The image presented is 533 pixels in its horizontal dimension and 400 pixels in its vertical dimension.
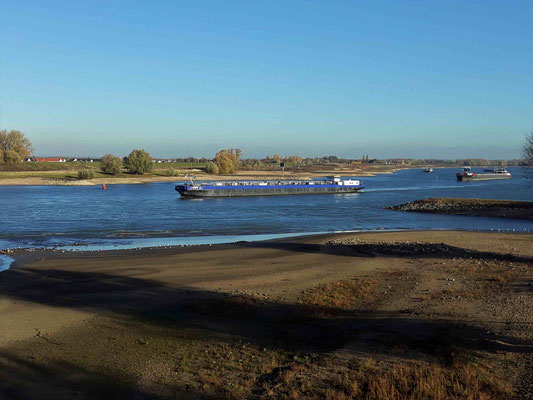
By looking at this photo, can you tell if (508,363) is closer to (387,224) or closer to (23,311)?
(23,311)

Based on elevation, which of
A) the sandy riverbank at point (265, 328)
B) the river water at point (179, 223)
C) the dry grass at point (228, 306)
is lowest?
the river water at point (179, 223)

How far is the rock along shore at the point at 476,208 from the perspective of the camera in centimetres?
5134

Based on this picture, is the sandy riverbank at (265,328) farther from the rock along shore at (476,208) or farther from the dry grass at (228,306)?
the rock along shore at (476,208)

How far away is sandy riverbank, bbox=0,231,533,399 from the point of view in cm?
A: 1023

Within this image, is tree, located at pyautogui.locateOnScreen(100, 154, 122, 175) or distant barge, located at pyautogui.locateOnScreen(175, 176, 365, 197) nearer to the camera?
distant barge, located at pyautogui.locateOnScreen(175, 176, 365, 197)

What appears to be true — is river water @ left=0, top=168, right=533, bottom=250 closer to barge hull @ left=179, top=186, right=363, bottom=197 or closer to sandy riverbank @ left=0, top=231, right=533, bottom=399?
sandy riverbank @ left=0, top=231, right=533, bottom=399

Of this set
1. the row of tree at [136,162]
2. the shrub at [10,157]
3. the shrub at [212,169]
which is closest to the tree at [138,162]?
the row of tree at [136,162]

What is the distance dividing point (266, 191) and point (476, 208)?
39.7 metres

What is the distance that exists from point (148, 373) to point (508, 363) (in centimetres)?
777

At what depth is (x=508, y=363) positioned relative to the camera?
11.1 meters

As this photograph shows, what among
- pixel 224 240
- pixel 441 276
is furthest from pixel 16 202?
pixel 441 276

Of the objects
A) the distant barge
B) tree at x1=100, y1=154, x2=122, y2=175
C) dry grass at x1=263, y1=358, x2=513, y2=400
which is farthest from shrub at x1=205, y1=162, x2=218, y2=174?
dry grass at x1=263, y1=358, x2=513, y2=400

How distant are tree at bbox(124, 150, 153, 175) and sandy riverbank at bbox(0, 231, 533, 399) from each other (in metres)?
117

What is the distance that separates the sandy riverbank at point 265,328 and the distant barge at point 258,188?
5747 cm
